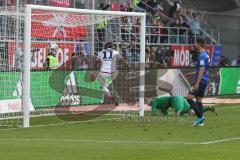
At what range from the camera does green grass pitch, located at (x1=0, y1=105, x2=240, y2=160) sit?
13.8 metres

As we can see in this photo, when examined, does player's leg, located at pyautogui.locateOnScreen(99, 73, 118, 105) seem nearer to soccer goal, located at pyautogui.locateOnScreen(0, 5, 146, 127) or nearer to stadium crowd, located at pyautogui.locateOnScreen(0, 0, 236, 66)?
soccer goal, located at pyautogui.locateOnScreen(0, 5, 146, 127)

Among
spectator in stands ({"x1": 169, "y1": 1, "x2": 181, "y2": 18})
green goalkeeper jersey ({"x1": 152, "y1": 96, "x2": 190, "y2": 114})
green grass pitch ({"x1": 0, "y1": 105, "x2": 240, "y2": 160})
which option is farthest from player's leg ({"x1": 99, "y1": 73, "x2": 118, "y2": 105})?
spectator in stands ({"x1": 169, "y1": 1, "x2": 181, "y2": 18})

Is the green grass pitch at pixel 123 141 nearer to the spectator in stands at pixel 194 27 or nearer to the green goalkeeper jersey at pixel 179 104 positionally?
the green goalkeeper jersey at pixel 179 104

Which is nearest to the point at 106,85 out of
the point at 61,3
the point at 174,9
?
the point at 61,3

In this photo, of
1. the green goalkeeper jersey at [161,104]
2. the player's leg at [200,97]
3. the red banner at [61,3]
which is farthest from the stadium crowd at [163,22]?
the player's leg at [200,97]

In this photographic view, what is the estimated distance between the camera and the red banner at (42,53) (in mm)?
23062

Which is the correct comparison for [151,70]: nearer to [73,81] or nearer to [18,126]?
[73,81]

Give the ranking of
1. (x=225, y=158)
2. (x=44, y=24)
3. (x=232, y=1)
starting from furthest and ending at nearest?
(x=232, y=1), (x=44, y=24), (x=225, y=158)

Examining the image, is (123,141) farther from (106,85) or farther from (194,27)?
(194,27)

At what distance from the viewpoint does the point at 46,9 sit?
21.3 metres

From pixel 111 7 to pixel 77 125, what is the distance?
16535 millimetres

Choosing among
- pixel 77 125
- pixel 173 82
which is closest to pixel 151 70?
pixel 173 82

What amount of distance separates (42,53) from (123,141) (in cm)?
1069

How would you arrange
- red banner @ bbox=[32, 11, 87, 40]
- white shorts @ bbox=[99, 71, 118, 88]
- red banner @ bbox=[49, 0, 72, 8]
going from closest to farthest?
red banner @ bbox=[32, 11, 87, 40] → white shorts @ bbox=[99, 71, 118, 88] → red banner @ bbox=[49, 0, 72, 8]
